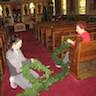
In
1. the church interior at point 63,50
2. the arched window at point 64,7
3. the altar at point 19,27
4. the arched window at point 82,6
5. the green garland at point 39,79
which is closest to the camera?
the green garland at point 39,79

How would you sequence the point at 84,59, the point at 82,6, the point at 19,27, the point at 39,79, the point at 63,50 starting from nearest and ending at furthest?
the point at 39,79, the point at 84,59, the point at 63,50, the point at 82,6, the point at 19,27

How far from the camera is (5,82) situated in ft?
18.0

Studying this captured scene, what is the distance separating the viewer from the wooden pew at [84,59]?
5.06 metres

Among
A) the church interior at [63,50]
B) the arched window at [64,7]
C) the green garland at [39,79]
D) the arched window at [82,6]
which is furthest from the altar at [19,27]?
the green garland at [39,79]

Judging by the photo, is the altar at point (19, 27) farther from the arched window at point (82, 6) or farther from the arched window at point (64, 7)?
the arched window at point (82, 6)

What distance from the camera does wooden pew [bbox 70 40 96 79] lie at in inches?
199

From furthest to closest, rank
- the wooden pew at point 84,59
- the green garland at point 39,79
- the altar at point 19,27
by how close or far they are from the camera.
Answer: the altar at point 19,27 → the wooden pew at point 84,59 → the green garland at point 39,79

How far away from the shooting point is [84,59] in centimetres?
519

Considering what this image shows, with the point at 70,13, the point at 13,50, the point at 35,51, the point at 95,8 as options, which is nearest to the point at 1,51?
the point at 13,50

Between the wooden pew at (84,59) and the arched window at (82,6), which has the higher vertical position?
the arched window at (82,6)

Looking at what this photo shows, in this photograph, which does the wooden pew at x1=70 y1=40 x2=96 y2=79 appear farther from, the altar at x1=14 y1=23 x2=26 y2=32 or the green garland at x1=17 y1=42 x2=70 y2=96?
the altar at x1=14 y1=23 x2=26 y2=32

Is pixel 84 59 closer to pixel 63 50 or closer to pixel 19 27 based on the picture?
pixel 63 50

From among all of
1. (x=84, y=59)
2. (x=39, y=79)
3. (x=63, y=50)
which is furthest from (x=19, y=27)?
(x=39, y=79)

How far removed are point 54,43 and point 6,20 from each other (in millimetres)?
9333
